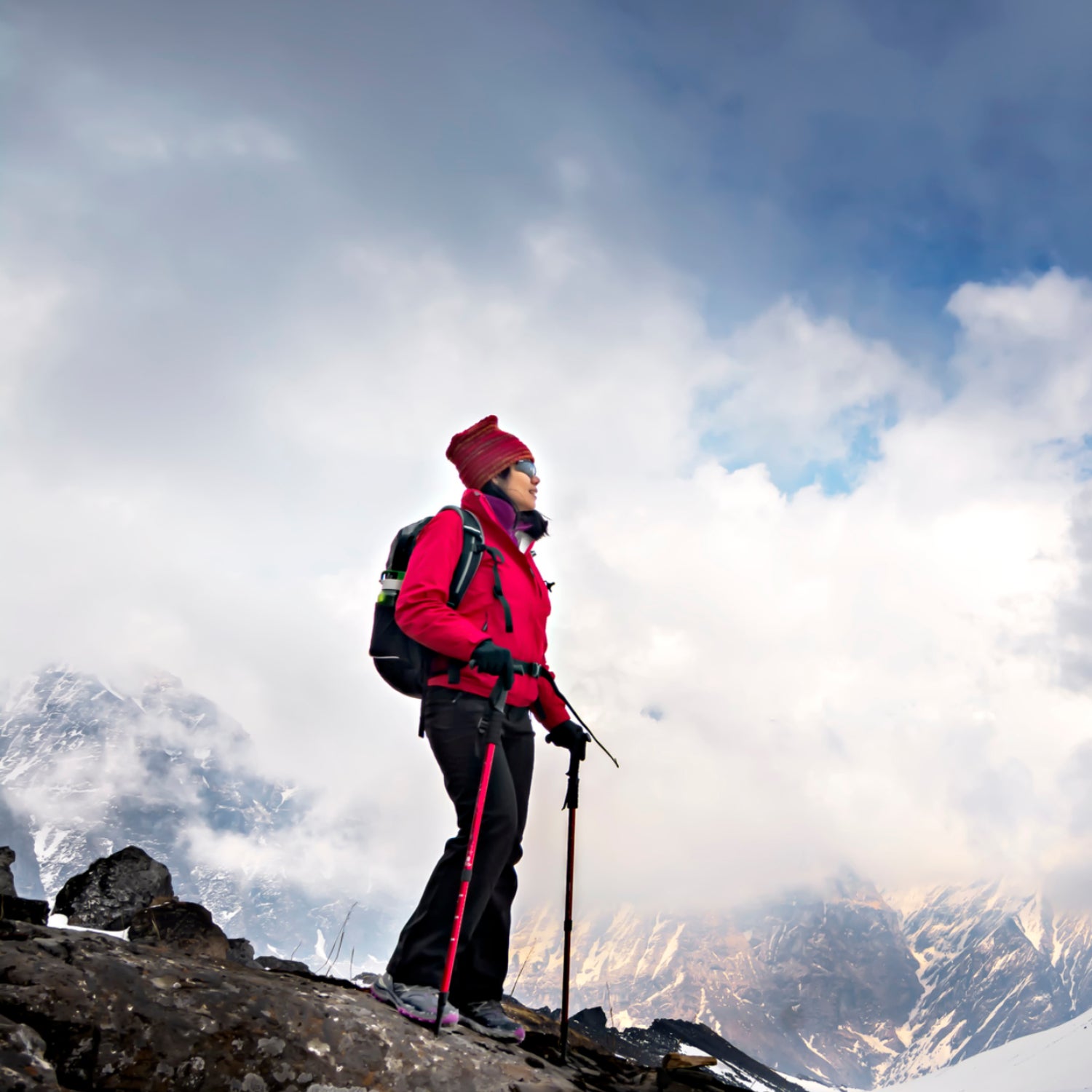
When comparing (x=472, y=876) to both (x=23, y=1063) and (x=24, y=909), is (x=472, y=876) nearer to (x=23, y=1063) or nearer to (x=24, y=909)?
(x=23, y=1063)

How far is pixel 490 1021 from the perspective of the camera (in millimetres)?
4273

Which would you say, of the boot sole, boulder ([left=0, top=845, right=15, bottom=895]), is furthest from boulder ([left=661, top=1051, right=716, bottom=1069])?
boulder ([left=0, top=845, right=15, bottom=895])

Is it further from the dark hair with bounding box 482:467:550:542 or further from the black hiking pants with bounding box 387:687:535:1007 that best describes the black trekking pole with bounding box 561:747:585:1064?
the dark hair with bounding box 482:467:550:542

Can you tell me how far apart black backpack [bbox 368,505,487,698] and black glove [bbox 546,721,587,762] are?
1160mm

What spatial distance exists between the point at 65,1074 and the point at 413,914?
6.26ft

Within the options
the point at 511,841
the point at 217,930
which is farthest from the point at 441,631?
the point at 217,930

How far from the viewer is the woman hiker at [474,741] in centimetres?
408

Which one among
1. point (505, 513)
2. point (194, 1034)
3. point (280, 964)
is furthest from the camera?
point (280, 964)

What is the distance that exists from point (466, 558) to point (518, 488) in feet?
3.11

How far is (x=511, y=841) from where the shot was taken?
4340 millimetres

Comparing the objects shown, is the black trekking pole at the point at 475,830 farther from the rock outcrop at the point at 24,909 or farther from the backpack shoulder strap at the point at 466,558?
the rock outcrop at the point at 24,909

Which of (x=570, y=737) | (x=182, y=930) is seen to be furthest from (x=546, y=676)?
(x=182, y=930)

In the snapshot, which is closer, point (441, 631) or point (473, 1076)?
point (473, 1076)

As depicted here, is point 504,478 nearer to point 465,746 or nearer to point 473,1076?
point 465,746
